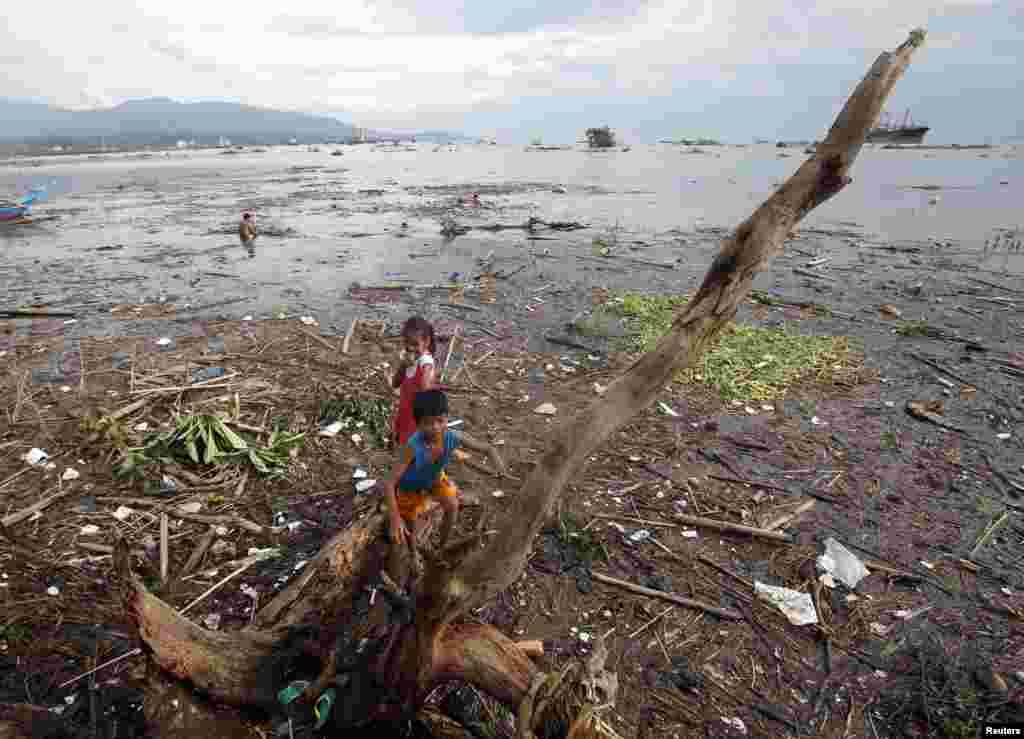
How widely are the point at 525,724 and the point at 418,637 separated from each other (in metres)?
0.61

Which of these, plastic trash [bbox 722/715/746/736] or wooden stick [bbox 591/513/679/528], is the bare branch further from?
wooden stick [bbox 591/513/679/528]

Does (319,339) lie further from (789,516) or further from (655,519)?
(789,516)

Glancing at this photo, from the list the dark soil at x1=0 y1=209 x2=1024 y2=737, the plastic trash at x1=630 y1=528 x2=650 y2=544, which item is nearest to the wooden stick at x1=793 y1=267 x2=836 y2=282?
the dark soil at x1=0 y1=209 x2=1024 y2=737

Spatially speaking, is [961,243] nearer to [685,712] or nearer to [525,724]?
[685,712]

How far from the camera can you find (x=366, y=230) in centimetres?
1991

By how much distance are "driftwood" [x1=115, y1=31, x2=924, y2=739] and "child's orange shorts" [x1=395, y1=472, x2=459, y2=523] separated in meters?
0.48

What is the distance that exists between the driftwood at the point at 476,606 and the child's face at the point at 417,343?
1.55m

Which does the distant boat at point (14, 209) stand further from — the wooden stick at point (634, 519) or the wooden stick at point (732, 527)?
the wooden stick at point (732, 527)

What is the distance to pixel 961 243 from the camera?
1827 centimetres

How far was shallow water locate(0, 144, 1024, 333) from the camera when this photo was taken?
40.8ft

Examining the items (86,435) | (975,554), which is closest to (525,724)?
(975,554)

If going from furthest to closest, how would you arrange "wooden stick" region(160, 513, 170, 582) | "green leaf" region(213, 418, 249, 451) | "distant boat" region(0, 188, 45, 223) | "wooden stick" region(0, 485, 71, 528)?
"distant boat" region(0, 188, 45, 223), "green leaf" region(213, 418, 249, 451), "wooden stick" region(0, 485, 71, 528), "wooden stick" region(160, 513, 170, 582)

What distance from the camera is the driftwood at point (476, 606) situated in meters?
1.85

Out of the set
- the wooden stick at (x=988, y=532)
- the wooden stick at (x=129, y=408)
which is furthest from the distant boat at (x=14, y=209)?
the wooden stick at (x=988, y=532)
